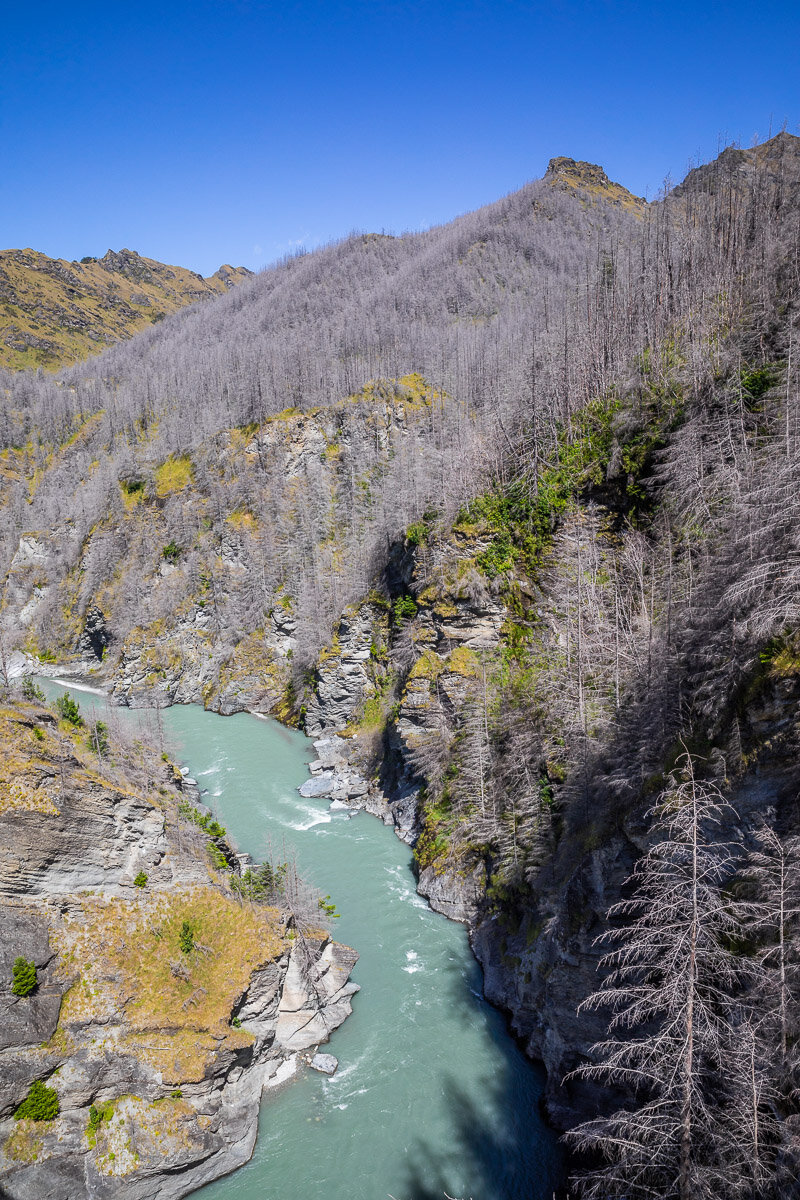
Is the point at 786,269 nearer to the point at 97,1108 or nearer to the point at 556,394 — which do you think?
the point at 556,394

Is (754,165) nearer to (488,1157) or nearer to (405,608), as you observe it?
(405,608)

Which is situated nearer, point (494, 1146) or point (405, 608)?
point (494, 1146)

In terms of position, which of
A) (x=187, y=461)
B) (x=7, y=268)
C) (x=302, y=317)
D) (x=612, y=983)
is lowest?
(x=612, y=983)

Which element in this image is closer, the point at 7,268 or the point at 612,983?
the point at 612,983

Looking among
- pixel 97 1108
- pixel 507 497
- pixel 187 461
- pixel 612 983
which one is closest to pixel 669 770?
pixel 612 983

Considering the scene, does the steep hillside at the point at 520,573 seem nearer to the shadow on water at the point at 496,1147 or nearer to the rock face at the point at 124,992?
the shadow on water at the point at 496,1147

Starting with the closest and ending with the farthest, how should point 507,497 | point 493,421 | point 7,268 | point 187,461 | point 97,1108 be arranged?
point 97,1108, point 507,497, point 493,421, point 187,461, point 7,268

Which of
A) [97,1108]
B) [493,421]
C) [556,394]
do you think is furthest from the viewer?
[493,421]

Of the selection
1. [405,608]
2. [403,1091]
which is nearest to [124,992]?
[403,1091]
